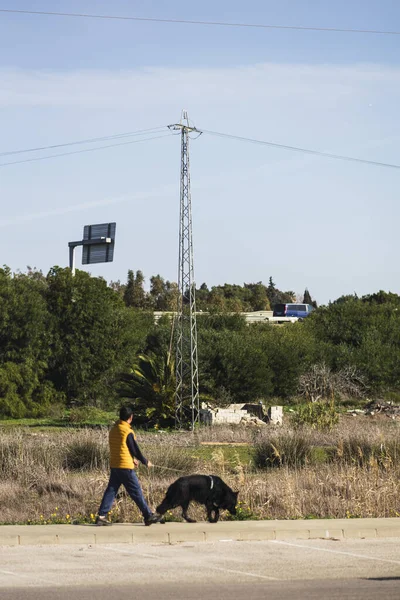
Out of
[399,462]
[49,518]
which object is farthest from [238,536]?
[399,462]

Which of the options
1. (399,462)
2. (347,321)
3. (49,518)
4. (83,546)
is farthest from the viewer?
(347,321)

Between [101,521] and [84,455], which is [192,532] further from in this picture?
[84,455]

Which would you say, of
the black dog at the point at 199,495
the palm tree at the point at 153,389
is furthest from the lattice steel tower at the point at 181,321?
the black dog at the point at 199,495

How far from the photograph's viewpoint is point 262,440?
23.9 meters

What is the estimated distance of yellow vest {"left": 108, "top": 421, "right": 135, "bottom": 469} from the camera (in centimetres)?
1338

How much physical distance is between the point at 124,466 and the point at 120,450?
228mm

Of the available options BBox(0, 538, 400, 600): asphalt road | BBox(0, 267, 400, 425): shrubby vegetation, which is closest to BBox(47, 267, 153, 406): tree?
BBox(0, 267, 400, 425): shrubby vegetation

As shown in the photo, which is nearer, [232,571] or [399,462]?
[232,571]

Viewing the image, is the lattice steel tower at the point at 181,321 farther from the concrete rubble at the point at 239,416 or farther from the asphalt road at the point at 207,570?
the asphalt road at the point at 207,570

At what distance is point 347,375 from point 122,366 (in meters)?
12.9

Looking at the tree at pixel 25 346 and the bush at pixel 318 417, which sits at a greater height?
the tree at pixel 25 346

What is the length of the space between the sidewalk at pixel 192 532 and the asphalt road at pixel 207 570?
0.78 feet

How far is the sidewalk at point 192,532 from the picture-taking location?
12820 mm

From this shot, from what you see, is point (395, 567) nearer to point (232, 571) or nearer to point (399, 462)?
point (232, 571)
